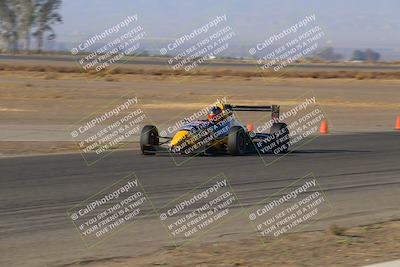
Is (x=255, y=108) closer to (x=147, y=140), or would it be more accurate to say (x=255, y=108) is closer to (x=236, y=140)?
(x=236, y=140)

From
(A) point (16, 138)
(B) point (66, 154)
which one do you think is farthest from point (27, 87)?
(B) point (66, 154)

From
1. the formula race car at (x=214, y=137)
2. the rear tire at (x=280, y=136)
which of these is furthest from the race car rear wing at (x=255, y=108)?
the rear tire at (x=280, y=136)

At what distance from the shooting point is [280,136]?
1998 cm

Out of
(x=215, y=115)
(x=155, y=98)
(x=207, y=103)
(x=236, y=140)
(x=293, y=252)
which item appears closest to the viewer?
(x=293, y=252)

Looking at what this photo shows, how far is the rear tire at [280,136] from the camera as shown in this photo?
1988cm

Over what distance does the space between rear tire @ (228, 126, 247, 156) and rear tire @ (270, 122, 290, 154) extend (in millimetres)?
957

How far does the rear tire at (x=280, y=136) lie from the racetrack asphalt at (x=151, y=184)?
1.14ft

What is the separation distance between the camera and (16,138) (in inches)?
910

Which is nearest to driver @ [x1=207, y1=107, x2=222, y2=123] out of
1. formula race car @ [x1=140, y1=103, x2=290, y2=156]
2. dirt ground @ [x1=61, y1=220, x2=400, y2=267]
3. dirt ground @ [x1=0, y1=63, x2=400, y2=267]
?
formula race car @ [x1=140, y1=103, x2=290, y2=156]

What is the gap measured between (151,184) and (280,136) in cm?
627

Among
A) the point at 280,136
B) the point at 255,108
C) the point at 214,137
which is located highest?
the point at 255,108

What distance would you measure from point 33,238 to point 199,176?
602 centimetres

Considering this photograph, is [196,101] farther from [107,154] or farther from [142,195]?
[142,195]

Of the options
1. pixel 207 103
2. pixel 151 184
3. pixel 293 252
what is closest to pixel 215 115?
pixel 151 184
